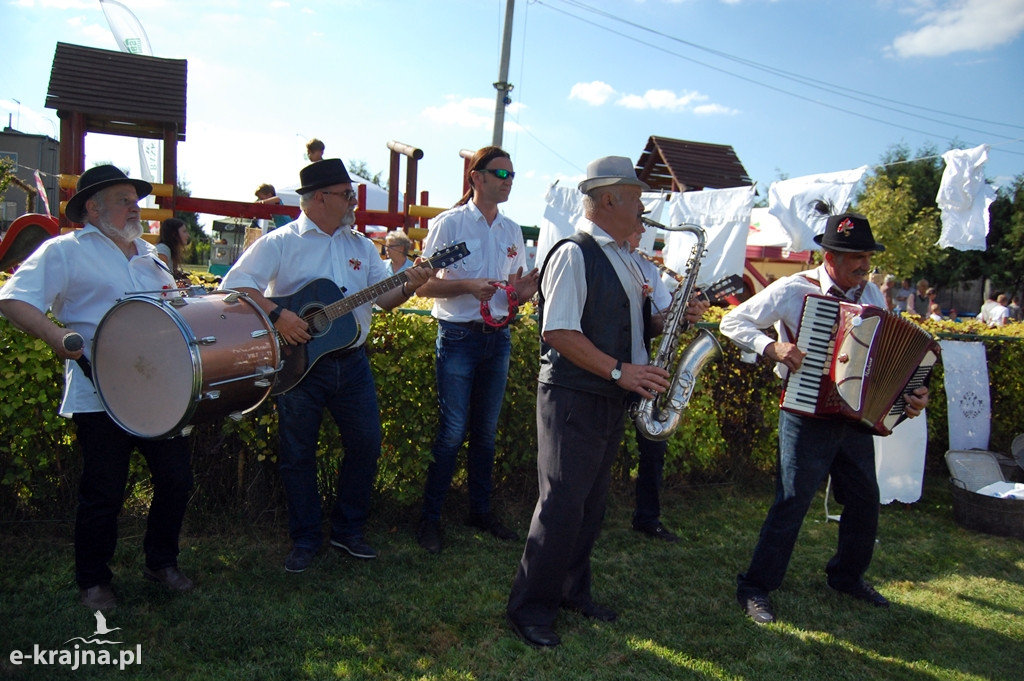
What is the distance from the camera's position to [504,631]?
10.9 feet

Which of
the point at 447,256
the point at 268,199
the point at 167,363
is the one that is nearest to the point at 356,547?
the point at 167,363

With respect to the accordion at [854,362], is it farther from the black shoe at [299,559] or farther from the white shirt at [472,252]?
the black shoe at [299,559]

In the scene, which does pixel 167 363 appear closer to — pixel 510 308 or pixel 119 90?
pixel 510 308

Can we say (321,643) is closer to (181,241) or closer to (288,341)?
(288,341)

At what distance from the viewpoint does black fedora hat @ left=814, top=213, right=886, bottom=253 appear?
11.9 feet

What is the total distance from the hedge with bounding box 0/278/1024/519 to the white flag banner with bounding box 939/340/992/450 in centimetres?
181

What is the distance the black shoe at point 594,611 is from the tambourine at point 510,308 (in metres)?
1.55

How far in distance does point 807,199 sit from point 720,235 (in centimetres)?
141

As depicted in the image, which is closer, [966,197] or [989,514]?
[989,514]

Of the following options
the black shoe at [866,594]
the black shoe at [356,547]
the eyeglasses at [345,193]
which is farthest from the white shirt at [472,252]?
the black shoe at [866,594]

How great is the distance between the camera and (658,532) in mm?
4680

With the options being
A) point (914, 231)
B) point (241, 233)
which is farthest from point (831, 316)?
point (914, 231)

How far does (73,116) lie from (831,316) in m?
8.99

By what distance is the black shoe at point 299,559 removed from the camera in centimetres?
378
